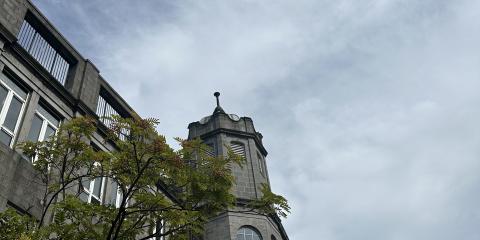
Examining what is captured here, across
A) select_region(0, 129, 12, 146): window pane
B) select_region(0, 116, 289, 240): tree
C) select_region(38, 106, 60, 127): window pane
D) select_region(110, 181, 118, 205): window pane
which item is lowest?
select_region(0, 116, 289, 240): tree

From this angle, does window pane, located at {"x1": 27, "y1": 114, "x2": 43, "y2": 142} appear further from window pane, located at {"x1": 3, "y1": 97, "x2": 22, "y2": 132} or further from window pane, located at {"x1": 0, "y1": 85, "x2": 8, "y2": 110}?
window pane, located at {"x1": 0, "y1": 85, "x2": 8, "y2": 110}

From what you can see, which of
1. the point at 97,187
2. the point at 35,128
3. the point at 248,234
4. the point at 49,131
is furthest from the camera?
the point at 248,234

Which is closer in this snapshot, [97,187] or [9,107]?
[9,107]

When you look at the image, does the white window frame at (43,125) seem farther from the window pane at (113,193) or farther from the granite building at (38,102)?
the window pane at (113,193)

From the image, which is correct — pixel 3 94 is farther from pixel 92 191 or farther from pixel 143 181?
pixel 143 181

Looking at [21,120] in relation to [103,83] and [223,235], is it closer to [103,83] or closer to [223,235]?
[103,83]

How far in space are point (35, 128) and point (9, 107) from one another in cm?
112

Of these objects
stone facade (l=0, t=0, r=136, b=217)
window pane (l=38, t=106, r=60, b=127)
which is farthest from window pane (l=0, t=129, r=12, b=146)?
window pane (l=38, t=106, r=60, b=127)

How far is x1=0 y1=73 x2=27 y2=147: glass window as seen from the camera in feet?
42.3

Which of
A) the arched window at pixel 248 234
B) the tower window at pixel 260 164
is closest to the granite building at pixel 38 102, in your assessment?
the arched window at pixel 248 234

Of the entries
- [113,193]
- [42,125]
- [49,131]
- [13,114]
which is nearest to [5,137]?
[13,114]

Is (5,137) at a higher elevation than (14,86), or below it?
below

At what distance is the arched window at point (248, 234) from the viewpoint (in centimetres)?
2197

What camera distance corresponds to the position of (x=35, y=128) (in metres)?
14.3
